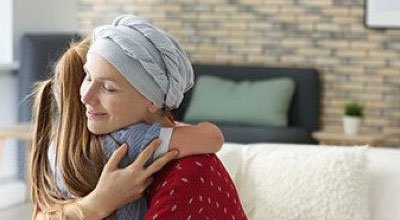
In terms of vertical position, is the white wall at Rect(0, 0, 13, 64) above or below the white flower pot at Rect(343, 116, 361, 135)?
above

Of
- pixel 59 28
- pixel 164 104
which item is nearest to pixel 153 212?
pixel 164 104

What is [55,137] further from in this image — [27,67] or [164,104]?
[27,67]

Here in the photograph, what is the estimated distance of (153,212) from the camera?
1.51m

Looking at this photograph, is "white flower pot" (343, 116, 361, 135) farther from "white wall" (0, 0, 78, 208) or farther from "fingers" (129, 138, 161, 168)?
"fingers" (129, 138, 161, 168)

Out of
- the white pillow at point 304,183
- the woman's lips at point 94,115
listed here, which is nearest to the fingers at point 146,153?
the woman's lips at point 94,115

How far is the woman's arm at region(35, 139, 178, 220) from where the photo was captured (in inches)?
61.7

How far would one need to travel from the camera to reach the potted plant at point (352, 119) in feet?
22.7

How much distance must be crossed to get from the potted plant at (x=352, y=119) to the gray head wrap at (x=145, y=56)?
544cm

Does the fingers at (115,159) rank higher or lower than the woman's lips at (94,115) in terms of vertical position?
lower

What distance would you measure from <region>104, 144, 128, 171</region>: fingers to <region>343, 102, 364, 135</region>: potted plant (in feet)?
18.0

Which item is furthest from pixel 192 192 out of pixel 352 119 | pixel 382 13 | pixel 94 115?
pixel 382 13

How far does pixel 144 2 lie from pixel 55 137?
6491mm

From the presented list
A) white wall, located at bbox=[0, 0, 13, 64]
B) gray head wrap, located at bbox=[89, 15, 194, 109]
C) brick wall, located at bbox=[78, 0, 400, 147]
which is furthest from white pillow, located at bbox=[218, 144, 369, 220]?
white wall, located at bbox=[0, 0, 13, 64]

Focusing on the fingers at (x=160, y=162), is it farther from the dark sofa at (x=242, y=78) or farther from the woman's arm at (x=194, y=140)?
the dark sofa at (x=242, y=78)
